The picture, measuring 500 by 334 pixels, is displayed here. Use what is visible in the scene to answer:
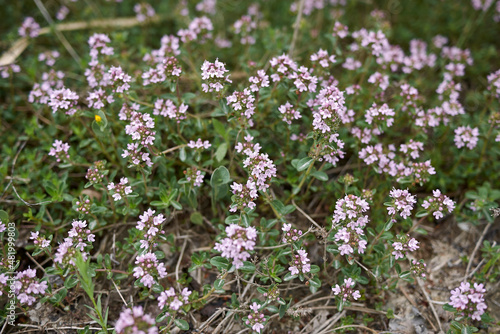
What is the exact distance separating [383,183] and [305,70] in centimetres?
154

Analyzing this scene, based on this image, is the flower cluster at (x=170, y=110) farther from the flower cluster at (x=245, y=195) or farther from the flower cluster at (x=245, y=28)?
the flower cluster at (x=245, y=28)

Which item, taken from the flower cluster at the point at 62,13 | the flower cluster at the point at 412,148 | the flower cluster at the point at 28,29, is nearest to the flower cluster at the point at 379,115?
the flower cluster at the point at 412,148

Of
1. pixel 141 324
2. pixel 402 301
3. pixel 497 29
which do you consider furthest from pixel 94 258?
pixel 497 29

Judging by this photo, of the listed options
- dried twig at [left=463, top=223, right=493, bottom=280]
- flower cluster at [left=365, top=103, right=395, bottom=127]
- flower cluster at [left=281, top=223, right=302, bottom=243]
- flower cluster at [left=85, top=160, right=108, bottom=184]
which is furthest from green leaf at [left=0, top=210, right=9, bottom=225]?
dried twig at [left=463, top=223, right=493, bottom=280]

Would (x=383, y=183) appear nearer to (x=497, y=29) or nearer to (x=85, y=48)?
(x=497, y=29)

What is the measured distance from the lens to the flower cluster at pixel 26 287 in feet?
10.1

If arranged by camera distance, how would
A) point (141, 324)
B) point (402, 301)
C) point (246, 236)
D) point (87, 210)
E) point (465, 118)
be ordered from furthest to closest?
point (465, 118) < point (402, 301) < point (87, 210) < point (246, 236) < point (141, 324)

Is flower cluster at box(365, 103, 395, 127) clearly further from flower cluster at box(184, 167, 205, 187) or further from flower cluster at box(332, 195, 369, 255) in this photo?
flower cluster at box(184, 167, 205, 187)

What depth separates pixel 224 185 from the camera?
150 inches

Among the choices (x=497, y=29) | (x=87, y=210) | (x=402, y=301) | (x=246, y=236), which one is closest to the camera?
(x=246, y=236)

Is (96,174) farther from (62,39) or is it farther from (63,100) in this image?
(62,39)

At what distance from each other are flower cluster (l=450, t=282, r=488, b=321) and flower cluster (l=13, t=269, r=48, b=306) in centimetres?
336

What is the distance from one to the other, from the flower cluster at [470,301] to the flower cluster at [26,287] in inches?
132

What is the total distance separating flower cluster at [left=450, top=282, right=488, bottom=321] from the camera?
3.03 metres
